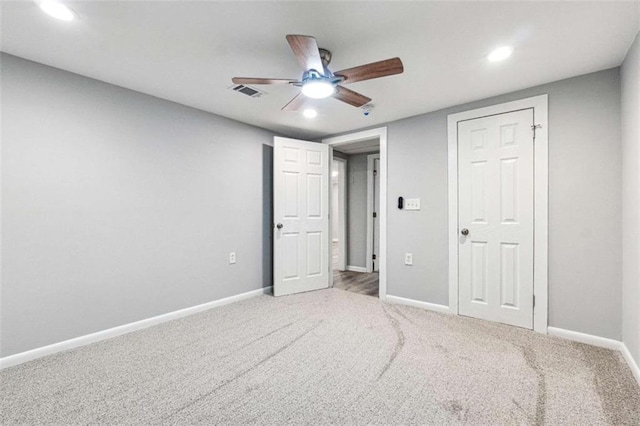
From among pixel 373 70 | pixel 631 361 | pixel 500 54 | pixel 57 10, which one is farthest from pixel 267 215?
pixel 631 361

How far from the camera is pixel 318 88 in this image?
5.96 ft

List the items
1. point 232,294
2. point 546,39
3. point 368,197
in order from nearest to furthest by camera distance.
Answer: point 546,39
point 232,294
point 368,197

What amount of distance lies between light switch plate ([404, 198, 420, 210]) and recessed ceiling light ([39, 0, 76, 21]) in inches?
122

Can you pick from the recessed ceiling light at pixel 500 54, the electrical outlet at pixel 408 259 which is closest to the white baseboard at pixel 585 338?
the electrical outlet at pixel 408 259

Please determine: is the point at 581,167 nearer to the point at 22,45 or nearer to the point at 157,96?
the point at 157,96

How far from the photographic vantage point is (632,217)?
1858 millimetres

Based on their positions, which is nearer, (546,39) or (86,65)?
(546,39)

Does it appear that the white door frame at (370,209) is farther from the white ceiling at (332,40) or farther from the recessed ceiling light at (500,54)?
the recessed ceiling light at (500,54)

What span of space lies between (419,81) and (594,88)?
4.46ft

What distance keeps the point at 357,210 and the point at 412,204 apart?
2113 mm

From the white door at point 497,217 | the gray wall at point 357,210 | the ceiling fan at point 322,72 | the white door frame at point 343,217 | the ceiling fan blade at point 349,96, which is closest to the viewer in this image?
the ceiling fan at point 322,72

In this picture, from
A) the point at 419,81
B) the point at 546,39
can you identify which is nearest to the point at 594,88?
the point at 546,39

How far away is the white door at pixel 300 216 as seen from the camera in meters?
3.60

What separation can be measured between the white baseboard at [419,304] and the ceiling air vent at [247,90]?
2.68m
